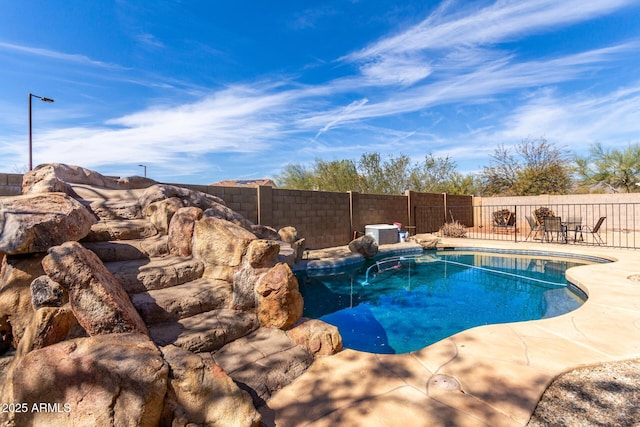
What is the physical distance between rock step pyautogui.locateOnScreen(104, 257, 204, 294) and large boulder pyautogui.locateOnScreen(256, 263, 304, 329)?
703mm

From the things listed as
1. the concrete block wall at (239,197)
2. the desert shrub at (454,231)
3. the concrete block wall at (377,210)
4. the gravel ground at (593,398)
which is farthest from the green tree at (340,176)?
the gravel ground at (593,398)

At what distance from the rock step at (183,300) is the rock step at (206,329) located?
0.05 meters

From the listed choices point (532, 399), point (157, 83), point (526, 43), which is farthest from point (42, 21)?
point (526, 43)

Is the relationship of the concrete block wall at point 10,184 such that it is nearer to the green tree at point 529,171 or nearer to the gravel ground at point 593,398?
the gravel ground at point 593,398

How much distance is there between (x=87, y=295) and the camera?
1581 mm

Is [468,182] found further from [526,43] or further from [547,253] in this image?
[547,253]

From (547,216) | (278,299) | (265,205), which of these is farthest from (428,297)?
(547,216)

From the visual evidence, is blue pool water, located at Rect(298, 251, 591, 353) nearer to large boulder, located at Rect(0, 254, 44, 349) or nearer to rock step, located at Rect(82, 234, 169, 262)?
rock step, located at Rect(82, 234, 169, 262)

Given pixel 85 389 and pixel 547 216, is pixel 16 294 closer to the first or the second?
pixel 85 389

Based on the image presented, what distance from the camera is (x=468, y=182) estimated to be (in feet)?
60.9

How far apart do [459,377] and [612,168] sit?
2209cm

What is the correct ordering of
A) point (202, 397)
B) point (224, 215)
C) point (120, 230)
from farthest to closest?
point (224, 215), point (120, 230), point (202, 397)

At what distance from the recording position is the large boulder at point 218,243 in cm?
266

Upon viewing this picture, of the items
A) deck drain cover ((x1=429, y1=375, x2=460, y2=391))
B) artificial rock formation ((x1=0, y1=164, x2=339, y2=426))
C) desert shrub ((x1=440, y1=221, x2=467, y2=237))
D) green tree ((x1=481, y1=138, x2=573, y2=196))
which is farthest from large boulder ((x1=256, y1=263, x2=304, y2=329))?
green tree ((x1=481, y1=138, x2=573, y2=196))
